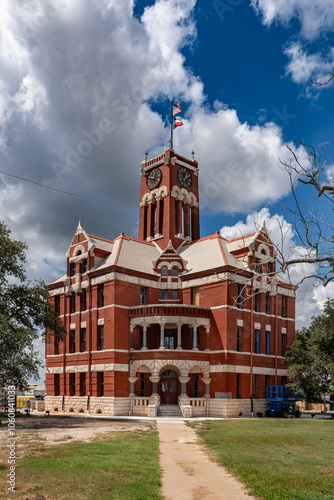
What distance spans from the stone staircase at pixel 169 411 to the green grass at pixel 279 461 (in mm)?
14759

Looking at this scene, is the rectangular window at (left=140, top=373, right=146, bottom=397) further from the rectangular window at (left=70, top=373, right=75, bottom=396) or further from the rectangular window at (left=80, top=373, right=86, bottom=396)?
the rectangular window at (left=70, top=373, right=75, bottom=396)

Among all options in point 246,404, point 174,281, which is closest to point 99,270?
point 174,281

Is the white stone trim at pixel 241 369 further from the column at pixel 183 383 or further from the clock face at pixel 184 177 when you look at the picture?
the clock face at pixel 184 177

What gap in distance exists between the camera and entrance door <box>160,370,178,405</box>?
1727 inches

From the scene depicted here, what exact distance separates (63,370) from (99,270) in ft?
37.4

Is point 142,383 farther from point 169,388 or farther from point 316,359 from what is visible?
point 316,359

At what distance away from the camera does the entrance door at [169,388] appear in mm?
43862

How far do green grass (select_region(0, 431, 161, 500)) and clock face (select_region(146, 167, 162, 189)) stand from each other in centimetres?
4125

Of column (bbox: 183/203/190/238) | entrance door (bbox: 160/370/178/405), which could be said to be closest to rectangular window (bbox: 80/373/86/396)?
entrance door (bbox: 160/370/178/405)

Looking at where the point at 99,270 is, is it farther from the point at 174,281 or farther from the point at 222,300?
the point at 222,300

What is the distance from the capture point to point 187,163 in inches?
2349

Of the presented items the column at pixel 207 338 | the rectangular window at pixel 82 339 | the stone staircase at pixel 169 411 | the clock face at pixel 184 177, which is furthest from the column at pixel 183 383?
the clock face at pixel 184 177

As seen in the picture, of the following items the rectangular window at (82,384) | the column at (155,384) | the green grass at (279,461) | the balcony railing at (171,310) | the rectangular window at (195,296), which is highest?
the rectangular window at (195,296)

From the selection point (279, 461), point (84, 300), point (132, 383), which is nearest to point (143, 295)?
point (84, 300)
